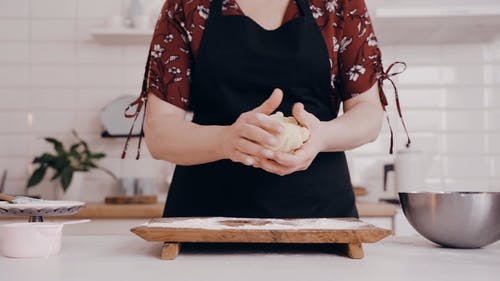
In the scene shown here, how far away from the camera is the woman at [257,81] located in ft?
4.07

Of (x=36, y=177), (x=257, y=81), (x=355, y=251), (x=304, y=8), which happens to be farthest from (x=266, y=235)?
(x=36, y=177)

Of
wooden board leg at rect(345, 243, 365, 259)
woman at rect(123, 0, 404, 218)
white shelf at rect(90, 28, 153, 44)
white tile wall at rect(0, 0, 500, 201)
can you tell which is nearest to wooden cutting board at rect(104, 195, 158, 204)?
white tile wall at rect(0, 0, 500, 201)

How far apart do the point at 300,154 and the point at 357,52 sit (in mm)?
406

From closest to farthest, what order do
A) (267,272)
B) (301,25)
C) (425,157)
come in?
1. (267,272)
2. (301,25)
3. (425,157)

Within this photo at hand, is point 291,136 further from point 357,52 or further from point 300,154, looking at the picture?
point 357,52

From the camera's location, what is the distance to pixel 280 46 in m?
1.28

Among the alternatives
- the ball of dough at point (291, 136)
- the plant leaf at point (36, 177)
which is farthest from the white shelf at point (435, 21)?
the plant leaf at point (36, 177)

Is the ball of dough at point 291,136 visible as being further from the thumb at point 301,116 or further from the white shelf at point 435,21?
the white shelf at point 435,21

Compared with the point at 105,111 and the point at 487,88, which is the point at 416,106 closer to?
the point at 487,88


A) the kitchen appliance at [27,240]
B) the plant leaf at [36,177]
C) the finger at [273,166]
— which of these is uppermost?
the finger at [273,166]

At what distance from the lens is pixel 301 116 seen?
3.08ft

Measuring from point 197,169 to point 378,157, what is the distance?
1.47 metres

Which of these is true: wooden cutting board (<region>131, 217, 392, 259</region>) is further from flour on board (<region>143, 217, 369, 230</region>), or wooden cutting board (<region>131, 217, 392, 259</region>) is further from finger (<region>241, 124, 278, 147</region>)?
finger (<region>241, 124, 278, 147</region>)

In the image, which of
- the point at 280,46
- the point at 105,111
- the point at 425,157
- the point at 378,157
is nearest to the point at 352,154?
the point at 378,157
